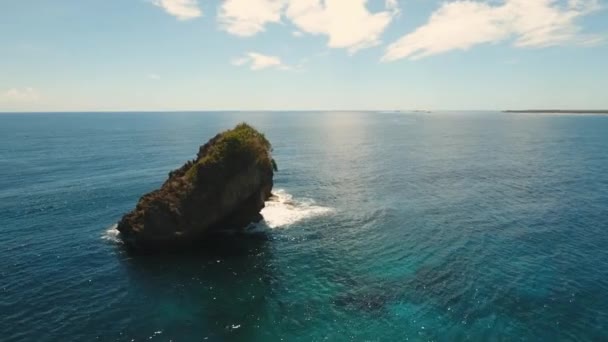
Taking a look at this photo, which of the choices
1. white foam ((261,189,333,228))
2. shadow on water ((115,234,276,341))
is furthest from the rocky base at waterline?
white foam ((261,189,333,228))

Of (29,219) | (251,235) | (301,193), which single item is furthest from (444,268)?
(29,219)

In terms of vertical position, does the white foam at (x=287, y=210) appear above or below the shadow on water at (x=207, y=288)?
above

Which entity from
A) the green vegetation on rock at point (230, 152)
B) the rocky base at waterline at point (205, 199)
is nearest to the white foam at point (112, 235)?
the rocky base at waterline at point (205, 199)

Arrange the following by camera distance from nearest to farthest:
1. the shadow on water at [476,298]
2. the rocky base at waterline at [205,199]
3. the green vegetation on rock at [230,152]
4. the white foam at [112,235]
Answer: the shadow on water at [476,298] < the rocky base at waterline at [205,199] < the white foam at [112,235] < the green vegetation on rock at [230,152]

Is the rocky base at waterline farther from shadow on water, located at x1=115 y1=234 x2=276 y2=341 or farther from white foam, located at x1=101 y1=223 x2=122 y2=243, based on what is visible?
shadow on water, located at x1=115 y1=234 x2=276 y2=341

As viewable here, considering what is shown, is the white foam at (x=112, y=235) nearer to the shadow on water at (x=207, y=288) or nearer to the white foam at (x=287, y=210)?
the shadow on water at (x=207, y=288)

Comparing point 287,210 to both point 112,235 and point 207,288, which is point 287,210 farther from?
point 207,288
